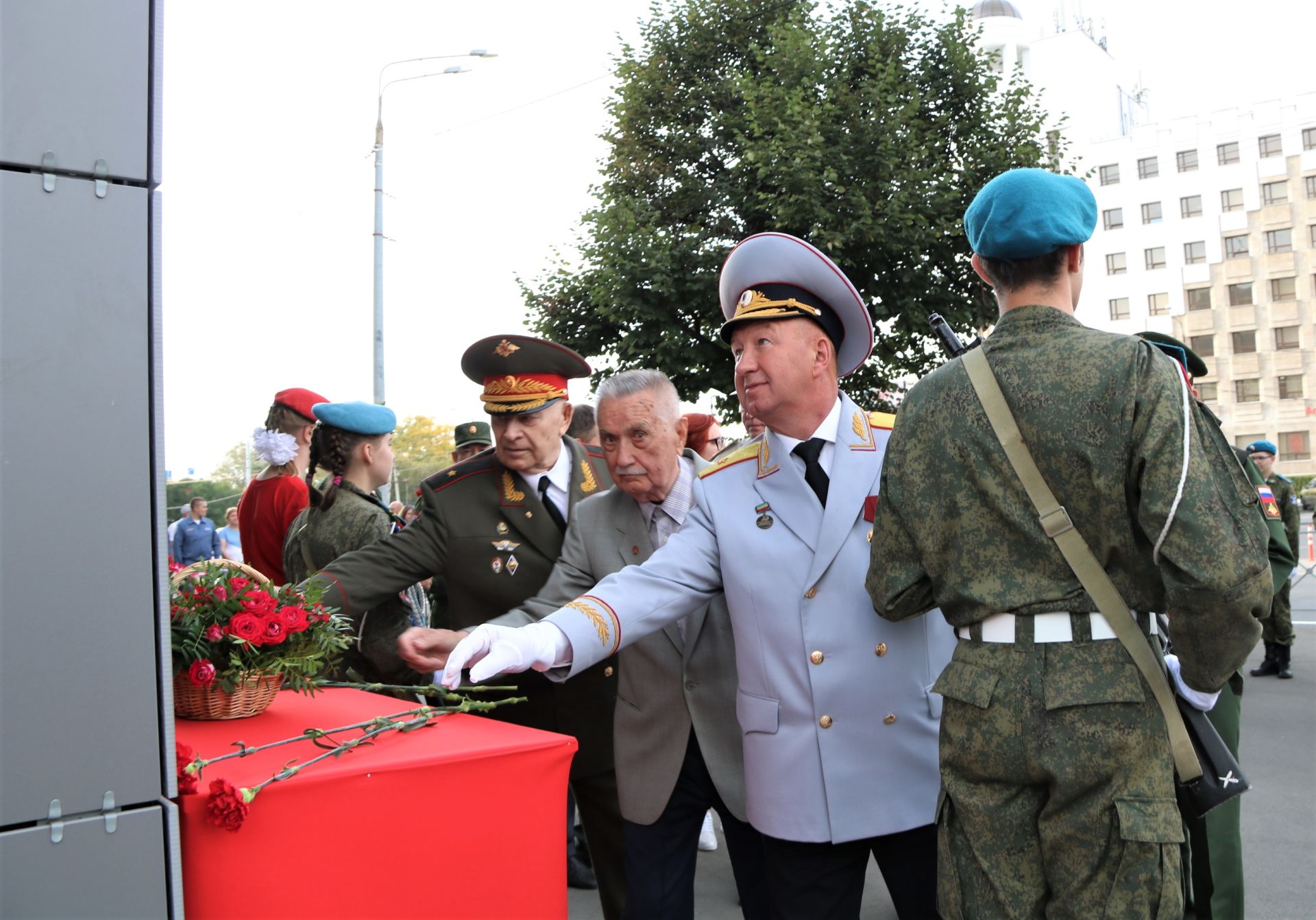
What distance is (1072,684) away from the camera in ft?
6.31

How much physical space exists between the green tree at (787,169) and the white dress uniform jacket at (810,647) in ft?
38.2

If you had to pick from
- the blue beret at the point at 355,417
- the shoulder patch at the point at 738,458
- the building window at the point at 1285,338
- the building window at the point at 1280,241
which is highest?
the building window at the point at 1280,241

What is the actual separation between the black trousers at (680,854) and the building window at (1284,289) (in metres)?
68.6

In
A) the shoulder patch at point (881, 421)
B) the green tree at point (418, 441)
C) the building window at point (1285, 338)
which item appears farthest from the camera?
the building window at point (1285, 338)

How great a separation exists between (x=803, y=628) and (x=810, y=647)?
0.05m

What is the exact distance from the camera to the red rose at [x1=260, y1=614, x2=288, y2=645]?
2.09 meters

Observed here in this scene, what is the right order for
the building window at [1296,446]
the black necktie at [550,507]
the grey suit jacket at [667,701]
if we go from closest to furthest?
the grey suit jacket at [667,701] → the black necktie at [550,507] → the building window at [1296,446]

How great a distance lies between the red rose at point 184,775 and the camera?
1.62m

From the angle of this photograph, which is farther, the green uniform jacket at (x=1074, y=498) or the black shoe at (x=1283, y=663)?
the black shoe at (x=1283, y=663)

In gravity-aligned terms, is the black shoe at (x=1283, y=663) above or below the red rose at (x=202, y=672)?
below

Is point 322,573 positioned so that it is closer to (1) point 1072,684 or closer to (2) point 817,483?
(2) point 817,483

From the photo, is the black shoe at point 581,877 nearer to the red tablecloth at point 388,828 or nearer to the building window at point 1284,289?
the red tablecloth at point 388,828

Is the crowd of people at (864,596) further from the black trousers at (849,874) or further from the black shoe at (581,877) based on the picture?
the black shoe at (581,877)

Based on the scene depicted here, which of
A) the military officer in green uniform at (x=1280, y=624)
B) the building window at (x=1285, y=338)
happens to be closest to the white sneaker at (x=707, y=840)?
the military officer in green uniform at (x=1280, y=624)
